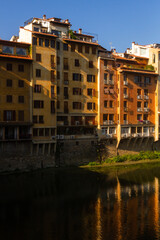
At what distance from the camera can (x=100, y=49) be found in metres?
75.1

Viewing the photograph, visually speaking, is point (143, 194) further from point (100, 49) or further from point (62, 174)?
point (100, 49)

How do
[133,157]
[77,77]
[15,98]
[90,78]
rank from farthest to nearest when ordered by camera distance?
[133,157] → [90,78] → [77,77] → [15,98]

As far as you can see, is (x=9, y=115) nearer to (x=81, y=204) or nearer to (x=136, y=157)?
(x=81, y=204)

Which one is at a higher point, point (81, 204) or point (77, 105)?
point (77, 105)

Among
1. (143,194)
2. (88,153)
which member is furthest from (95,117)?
(143,194)

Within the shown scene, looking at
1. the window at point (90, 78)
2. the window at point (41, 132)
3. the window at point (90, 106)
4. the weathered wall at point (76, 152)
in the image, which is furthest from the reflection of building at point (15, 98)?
the window at point (90, 106)

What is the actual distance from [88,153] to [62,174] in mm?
10592

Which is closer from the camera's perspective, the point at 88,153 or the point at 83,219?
the point at 83,219

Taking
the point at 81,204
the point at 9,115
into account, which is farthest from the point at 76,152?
the point at 81,204

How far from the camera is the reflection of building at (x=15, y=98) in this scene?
198 ft

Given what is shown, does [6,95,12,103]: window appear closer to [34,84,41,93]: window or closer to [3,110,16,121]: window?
[3,110,16,121]: window

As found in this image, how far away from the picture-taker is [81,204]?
46812 millimetres

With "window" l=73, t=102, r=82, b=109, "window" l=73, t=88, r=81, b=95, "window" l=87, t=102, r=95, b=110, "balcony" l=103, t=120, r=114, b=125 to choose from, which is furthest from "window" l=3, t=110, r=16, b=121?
"balcony" l=103, t=120, r=114, b=125

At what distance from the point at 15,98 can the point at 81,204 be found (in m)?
24.3
